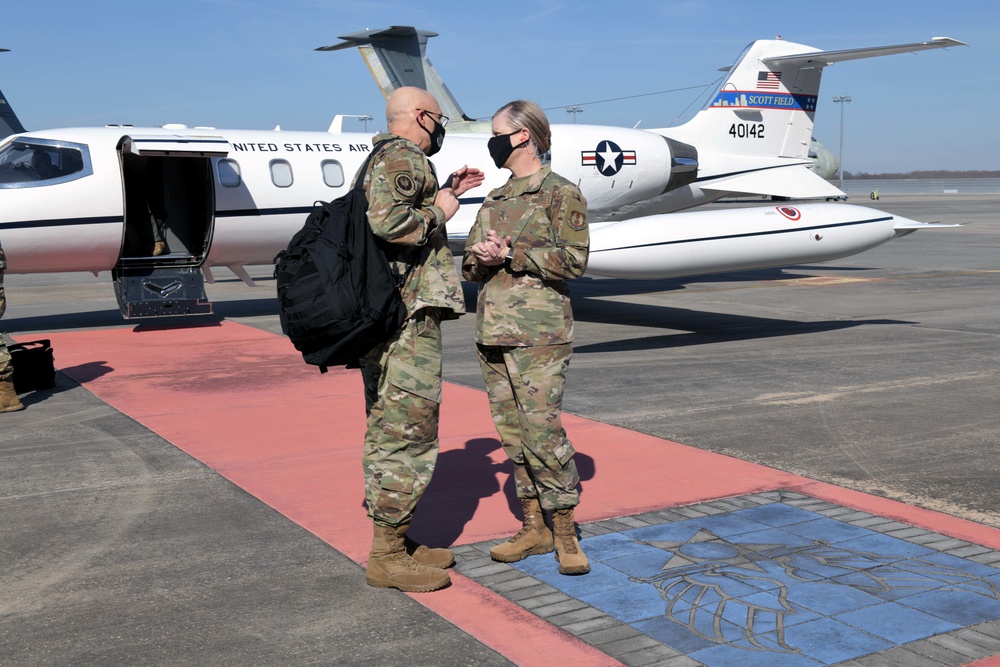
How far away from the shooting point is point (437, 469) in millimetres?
6672

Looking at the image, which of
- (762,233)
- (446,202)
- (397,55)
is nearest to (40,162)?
(762,233)

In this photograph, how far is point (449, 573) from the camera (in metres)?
4.78

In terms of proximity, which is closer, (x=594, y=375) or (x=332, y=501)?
(x=332, y=501)

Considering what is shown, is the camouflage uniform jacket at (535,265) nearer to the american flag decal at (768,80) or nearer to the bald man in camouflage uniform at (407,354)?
the bald man in camouflage uniform at (407,354)

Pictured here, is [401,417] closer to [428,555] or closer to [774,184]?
[428,555]

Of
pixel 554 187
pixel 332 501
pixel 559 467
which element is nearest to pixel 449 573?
pixel 559 467

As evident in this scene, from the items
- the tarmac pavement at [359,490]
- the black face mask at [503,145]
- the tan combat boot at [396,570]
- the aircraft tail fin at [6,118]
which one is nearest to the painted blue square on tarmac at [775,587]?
the tarmac pavement at [359,490]

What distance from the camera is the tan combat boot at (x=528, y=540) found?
4.89 metres

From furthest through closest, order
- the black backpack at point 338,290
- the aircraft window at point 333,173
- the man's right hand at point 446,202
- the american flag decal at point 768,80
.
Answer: the american flag decal at point 768,80 → the aircraft window at point 333,173 → the man's right hand at point 446,202 → the black backpack at point 338,290

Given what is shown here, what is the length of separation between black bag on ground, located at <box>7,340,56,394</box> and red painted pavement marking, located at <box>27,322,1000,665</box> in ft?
1.36

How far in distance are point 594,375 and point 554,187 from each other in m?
5.33

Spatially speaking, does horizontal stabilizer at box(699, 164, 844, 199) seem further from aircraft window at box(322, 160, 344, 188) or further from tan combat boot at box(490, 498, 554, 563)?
tan combat boot at box(490, 498, 554, 563)

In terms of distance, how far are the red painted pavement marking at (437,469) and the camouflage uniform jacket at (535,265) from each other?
1.19 meters

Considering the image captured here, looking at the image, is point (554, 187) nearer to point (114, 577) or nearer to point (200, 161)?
point (114, 577)
